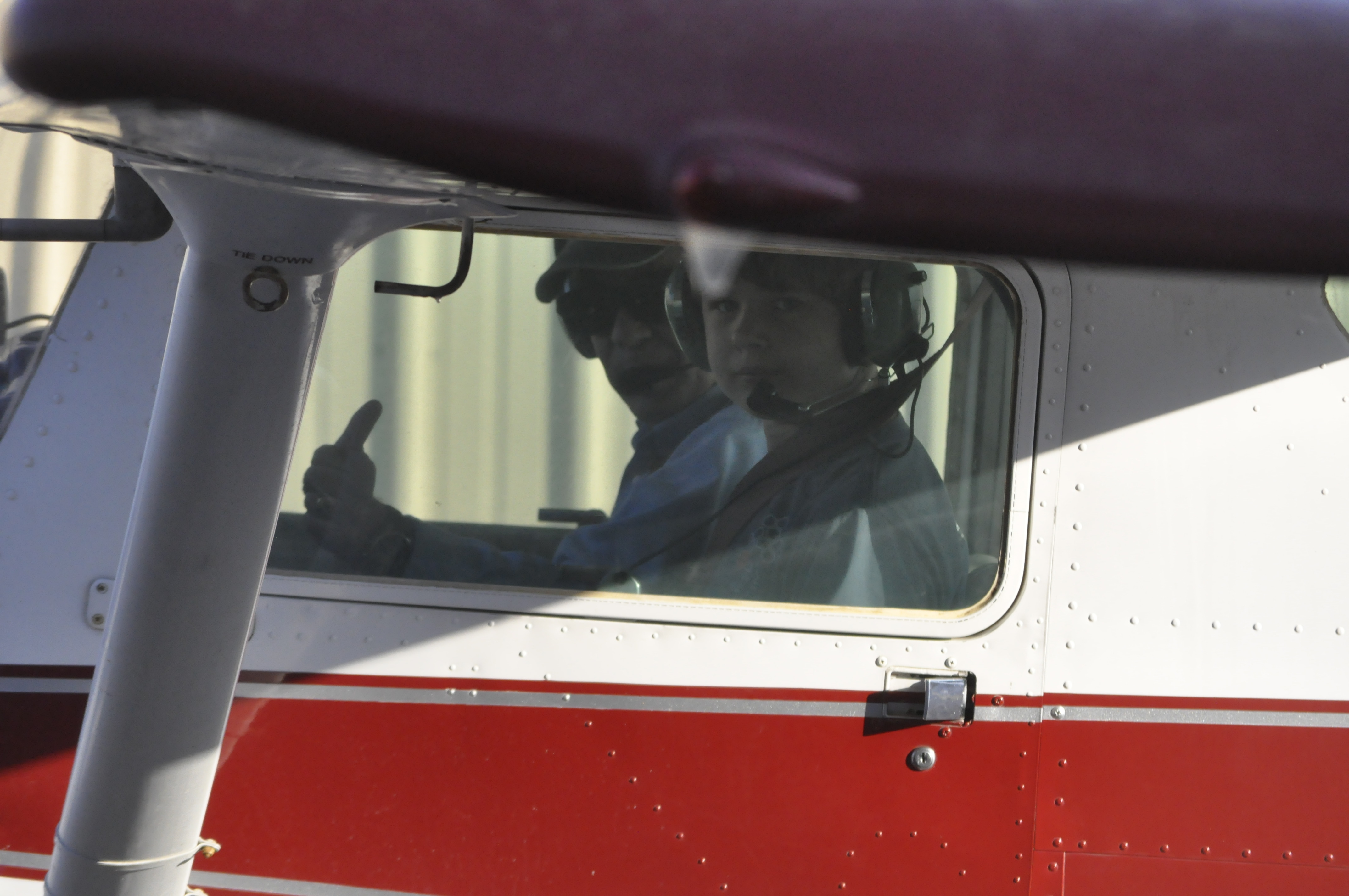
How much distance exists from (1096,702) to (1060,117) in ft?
5.46

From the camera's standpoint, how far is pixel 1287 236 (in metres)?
0.48

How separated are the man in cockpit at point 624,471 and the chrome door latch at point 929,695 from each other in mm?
472

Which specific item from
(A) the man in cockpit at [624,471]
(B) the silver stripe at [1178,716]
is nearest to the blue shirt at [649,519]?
(A) the man in cockpit at [624,471]

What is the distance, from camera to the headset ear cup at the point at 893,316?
1.84 meters

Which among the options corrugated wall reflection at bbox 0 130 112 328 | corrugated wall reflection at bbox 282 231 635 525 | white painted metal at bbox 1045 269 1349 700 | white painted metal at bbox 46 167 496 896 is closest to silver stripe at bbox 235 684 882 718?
corrugated wall reflection at bbox 282 231 635 525

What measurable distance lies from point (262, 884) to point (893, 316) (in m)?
1.63

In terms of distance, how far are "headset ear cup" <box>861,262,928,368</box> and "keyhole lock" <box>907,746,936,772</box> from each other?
0.74 m

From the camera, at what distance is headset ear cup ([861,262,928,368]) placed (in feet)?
6.02

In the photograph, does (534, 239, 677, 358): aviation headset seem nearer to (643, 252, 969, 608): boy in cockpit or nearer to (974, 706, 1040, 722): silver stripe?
(643, 252, 969, 608): boy in cockpit

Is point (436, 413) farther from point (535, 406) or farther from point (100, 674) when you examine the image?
point (100, 674)

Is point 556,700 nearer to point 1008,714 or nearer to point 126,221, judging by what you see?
point 1008,714

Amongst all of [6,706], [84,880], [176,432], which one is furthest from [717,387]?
[6,706]

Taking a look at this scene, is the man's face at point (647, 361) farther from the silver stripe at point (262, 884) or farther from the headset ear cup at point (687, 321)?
the silver stripe at point (262, 884)

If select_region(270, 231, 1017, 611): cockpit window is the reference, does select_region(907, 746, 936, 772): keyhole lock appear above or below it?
below
